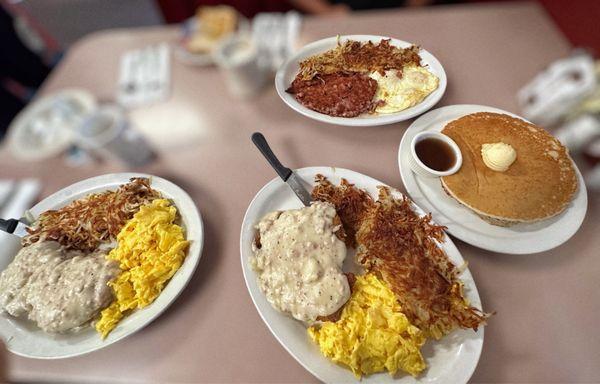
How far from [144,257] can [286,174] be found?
566 mm

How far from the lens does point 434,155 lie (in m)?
1.04

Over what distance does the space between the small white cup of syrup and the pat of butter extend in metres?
0.07

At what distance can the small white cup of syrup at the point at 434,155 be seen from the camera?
0.99 metres

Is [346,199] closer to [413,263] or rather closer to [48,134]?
[413,263]

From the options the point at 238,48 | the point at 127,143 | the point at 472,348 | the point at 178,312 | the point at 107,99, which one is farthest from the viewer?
the point at 107,99

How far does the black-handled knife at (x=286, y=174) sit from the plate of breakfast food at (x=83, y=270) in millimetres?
425

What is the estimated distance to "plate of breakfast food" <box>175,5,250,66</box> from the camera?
2.02 meters

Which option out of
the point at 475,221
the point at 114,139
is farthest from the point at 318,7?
the point at 475,221

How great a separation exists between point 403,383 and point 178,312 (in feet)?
2.79

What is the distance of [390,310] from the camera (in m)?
1.04

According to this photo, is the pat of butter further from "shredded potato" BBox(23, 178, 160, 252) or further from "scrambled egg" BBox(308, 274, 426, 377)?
"shredded potato" BBox(23, 178, 160, 252)

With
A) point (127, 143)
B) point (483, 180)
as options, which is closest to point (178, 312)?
point (127, 143)

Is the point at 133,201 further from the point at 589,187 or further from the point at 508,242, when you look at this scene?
the point at 589,187

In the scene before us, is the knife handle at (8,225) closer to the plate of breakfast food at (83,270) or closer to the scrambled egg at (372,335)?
the plate of breakfast food at (83,270)
